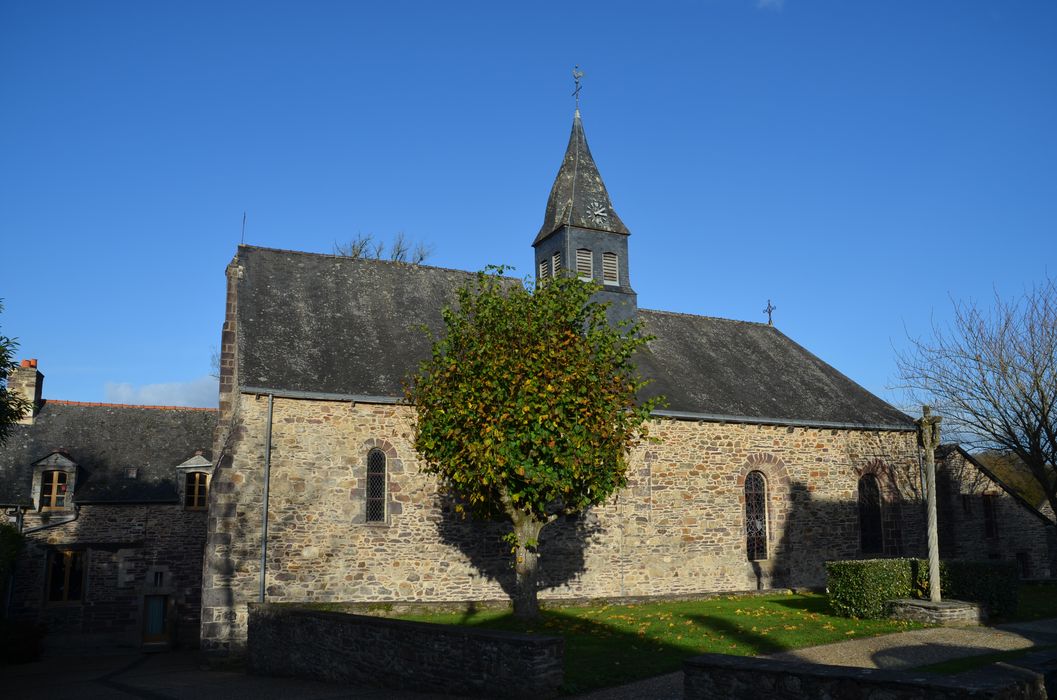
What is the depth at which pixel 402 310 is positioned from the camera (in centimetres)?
2025

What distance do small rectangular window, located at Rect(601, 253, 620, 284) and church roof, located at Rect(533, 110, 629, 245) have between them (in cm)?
75

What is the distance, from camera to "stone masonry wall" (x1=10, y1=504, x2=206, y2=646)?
21.8 meters

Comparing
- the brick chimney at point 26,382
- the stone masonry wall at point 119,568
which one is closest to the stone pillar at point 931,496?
the stone masonry wall at point 119,568

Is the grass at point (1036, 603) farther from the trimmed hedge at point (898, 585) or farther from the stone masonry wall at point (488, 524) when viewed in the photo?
the stone masonry wall at point (488, 524)

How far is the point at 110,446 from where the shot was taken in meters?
24.1

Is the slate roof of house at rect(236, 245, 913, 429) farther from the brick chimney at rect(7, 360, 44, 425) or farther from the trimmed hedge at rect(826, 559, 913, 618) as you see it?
the brick chimney at rect(7, 360, 44, 425)

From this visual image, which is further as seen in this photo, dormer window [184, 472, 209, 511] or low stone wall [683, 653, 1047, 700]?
dormer window [184, 472, 209, 511]

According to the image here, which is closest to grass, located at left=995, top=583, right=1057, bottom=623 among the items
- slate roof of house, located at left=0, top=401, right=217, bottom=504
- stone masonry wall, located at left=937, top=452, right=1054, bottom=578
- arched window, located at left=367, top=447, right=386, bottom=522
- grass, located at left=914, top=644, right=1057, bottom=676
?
stone masonry wall, located at left=937, top=452, right=1054, bottom=578

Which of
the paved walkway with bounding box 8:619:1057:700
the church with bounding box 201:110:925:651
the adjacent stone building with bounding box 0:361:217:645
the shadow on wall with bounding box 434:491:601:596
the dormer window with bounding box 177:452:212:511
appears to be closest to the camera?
the paved walkway with bounding box 8:619:1057:700

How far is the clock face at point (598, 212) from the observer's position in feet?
75.6

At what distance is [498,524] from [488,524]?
0.22 metres

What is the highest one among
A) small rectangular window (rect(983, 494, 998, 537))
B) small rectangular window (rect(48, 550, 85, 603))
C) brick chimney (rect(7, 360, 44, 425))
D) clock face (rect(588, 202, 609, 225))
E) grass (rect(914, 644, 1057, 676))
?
clock face (rect(588, 202, 609, 225))

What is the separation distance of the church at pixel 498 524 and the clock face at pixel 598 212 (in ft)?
0.13

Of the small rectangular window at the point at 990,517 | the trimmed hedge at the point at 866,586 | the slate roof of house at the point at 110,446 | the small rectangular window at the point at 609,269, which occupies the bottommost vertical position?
the trimmed hedge at the point at 866,586
